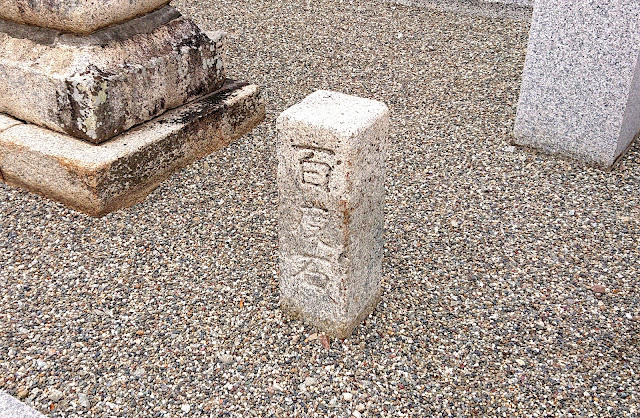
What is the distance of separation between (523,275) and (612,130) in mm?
1263

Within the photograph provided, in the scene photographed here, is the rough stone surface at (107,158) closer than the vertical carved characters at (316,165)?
No

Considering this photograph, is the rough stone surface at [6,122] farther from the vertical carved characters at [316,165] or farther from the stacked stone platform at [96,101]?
the vertical carved characters at [316,165]

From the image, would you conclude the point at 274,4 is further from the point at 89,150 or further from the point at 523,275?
the point at 523,275

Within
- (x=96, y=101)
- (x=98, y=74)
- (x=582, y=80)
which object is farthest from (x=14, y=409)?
(x=582, y=80)

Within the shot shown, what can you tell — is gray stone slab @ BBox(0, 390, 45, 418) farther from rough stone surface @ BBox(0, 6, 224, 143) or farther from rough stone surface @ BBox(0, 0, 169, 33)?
rough stone surface @ BBox(0, 0, 169, 33)

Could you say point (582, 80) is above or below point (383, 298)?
above

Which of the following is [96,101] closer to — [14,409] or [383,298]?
[14,409]

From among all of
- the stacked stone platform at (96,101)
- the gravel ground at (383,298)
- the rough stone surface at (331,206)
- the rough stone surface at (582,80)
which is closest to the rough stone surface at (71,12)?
the stacked stone platform at (96,101)

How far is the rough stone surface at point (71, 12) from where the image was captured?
132 inches

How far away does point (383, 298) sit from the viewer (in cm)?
292

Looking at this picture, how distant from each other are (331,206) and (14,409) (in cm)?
133

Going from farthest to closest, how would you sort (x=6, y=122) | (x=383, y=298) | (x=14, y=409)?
(x=6, y=122)
(x=383, y=298)
(x=14, y=409)

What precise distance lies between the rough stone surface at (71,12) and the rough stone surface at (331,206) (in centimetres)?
154

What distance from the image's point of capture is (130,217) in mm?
3453
